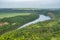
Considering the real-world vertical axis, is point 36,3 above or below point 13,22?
above

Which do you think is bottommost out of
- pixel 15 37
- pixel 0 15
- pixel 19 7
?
pixel 15 37

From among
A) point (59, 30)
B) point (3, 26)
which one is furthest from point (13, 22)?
point (59, 30)

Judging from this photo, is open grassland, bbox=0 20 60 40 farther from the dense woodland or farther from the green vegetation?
the green vegetation

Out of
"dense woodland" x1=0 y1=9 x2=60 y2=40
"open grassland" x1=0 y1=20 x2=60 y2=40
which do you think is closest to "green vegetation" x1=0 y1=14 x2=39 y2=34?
"dense woodland" x1=0 y1=9 x2=60 y2=40

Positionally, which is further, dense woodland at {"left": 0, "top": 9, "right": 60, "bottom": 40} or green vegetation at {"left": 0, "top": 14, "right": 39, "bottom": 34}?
green vegetation at {"left": 0, "top": 14, "right": 39, "bottom": 34}

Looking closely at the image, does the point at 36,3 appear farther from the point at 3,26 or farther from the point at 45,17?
the point at 3,26

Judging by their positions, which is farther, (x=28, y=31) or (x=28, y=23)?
(x=28, y=23)
